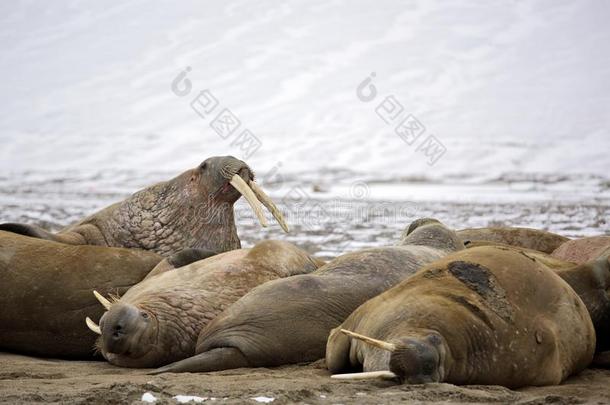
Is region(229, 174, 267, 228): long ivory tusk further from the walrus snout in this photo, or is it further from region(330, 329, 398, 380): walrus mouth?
region(330, 329, 398, 380): walrus mouth

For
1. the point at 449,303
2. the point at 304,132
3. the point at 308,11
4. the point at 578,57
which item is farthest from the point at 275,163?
the point at 449,303

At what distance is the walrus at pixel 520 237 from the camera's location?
7492 millimetres

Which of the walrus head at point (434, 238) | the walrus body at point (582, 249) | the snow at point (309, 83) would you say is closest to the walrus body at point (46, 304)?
the walrus head at point (434, 238)

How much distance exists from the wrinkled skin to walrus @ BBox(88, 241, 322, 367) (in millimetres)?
1299

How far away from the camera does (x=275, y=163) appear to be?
70.2 feet

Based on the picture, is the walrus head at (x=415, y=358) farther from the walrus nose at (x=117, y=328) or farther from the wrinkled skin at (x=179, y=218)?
the wrinkled skin at (x=179, y=218)

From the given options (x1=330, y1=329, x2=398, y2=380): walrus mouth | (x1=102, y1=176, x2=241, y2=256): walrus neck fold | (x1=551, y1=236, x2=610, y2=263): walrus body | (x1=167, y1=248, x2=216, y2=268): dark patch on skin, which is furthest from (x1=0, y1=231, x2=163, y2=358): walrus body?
(x1=551, y1=236, x2=610, y2=263): walrus body

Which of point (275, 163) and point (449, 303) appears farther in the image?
point (275, 163)

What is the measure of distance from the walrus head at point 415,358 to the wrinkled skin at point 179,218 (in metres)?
3.30

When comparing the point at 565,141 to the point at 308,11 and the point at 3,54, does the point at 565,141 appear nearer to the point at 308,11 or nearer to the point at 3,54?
the point at 308,11

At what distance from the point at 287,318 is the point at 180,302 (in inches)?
28.2

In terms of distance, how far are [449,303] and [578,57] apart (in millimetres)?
25497

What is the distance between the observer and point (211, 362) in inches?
194

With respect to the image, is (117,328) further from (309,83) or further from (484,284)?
(309,83)
